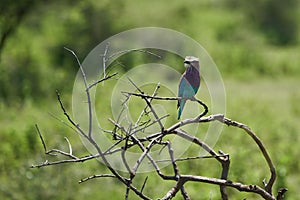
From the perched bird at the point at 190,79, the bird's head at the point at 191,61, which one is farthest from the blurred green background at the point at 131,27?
the bird's head at the point at 191,61

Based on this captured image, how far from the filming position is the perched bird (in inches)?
79.2

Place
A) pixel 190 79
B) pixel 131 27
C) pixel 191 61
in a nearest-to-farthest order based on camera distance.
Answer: pixel 191 61, pixel 190 79, pixel 131 27

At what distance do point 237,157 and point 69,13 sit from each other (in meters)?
6.37

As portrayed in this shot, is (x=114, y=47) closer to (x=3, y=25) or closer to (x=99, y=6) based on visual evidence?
(x=99, y=6)

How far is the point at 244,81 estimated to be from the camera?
12.6 m

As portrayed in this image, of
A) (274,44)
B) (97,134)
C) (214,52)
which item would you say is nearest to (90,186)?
(97,134)

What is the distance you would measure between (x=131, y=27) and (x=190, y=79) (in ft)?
37.1

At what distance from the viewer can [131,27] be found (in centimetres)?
1341

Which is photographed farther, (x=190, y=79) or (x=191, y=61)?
(x=190, y=79)

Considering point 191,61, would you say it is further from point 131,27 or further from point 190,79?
point 131,27

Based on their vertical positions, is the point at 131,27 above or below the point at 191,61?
above

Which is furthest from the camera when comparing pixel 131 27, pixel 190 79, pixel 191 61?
pixel 131 27

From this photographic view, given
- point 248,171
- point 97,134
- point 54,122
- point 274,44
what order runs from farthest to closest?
point 274,44
point 54,122
point 248,171
point 97,134

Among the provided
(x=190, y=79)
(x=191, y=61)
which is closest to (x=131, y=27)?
(x=190, y=79)
